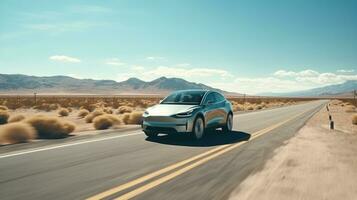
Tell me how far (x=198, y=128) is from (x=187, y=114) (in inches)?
32.5

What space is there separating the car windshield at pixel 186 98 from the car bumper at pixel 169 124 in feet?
4.04

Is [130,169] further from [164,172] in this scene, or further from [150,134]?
[150,134]

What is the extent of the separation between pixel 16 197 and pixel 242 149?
6205mm

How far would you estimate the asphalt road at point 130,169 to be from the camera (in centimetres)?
521

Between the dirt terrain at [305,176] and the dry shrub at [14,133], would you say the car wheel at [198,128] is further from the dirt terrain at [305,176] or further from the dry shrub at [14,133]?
the dry shrub at [14,133]

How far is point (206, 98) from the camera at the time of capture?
12.3 metres

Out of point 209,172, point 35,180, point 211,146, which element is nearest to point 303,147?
point 211,146

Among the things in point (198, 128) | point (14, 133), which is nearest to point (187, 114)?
point (198, 128)

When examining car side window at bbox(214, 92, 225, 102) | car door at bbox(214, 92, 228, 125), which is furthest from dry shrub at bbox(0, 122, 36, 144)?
car side window at bbox(214, 92, 225, 102)

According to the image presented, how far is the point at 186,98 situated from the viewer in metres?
12.4

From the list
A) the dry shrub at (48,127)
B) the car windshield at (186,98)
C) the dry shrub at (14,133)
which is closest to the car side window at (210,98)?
the car windshield at (186,98)

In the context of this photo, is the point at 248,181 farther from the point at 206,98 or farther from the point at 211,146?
the point at 206,98

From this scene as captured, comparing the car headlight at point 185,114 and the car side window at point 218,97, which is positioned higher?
the car side window at point 218,97

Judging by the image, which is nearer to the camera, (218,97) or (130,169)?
(130,169)
